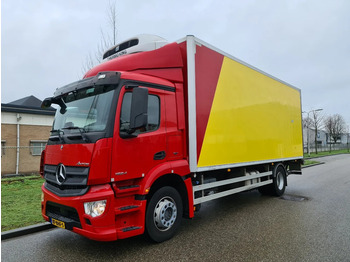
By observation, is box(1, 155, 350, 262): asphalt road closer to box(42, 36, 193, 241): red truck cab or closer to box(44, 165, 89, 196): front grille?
box(42, 36, 193, 241): red truck cab

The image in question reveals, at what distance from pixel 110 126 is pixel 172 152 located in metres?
1.27

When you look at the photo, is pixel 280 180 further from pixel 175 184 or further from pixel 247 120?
pixel 175 184

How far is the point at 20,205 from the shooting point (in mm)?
6289

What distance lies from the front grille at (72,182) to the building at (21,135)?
468 inches

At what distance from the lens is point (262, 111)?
6602mm

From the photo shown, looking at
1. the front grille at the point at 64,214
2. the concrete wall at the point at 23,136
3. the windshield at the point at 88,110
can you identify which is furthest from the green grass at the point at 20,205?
the concrete wall at the point at 23,136

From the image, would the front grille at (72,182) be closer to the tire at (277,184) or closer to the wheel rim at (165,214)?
the wheel rim at (165,214)

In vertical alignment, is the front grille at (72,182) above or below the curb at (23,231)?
above

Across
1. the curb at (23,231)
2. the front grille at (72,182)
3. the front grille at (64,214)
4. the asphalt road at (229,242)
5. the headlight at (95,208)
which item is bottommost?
the asphalt road at (229,242)

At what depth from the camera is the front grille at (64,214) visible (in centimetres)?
351

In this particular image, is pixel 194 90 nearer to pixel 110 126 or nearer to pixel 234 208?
pixel 110 126

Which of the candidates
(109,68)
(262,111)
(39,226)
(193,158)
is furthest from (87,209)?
(262,111)

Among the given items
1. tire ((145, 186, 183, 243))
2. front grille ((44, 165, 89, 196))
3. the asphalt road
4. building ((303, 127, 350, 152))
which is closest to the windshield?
front grille ((44, 165, 89, 196))

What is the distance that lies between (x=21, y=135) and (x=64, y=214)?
13883 millimetres
